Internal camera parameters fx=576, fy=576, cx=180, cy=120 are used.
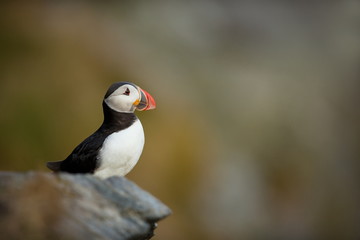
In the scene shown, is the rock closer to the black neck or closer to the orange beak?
the black neck

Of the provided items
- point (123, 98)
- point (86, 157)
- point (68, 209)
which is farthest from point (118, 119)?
point (68, 209)

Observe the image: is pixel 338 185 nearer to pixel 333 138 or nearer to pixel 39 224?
pixel 333 138

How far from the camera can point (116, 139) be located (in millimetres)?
2768

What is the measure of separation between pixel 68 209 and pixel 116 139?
1.73ft

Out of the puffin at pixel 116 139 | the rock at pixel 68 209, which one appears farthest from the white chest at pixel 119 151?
the rock at pixel 68 209

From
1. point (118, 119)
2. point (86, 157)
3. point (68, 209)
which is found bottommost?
point (68, 209)

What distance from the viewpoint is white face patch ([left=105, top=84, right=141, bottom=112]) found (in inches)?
110

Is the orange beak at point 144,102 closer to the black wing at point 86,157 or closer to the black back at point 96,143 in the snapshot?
the black back at point 96,143

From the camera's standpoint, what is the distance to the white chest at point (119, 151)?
9.02 feet

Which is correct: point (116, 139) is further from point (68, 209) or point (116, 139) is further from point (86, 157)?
point (68, 209)

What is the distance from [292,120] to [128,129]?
4.58 meters

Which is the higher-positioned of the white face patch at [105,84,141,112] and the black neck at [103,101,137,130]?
the white face patch at [105,84,141,112]

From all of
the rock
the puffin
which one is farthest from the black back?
the rock

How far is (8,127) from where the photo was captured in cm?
606
